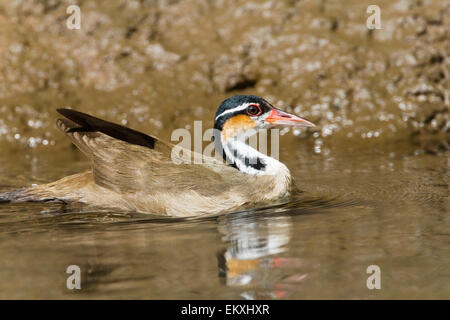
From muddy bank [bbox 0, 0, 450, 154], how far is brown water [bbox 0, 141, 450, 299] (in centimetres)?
262

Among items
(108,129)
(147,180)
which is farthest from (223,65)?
(147,180)

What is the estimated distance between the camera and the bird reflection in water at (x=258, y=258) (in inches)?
181

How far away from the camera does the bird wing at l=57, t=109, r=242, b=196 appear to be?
6765 millimetres

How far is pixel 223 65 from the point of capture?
10688 mm

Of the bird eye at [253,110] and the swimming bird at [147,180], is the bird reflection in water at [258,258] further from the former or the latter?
the bird eye at [253,110]

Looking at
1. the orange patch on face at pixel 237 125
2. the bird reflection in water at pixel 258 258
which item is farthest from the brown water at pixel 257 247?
the orange patch on face at pixel 237 125

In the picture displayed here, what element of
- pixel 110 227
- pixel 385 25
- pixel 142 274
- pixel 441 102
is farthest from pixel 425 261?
pixel 385 25

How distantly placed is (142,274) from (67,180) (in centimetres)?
257

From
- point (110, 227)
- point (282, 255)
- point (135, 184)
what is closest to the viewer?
point (282, 255)

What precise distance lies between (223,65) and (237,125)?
3.31 m

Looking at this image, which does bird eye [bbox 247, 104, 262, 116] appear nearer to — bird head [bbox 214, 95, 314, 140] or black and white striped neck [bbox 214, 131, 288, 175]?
bird head [bbox 214, 95, 314, 140]

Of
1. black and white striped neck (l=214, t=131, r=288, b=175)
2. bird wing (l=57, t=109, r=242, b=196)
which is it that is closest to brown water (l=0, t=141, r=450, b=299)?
bird wing (l=57, t=109, r=242, b=196)

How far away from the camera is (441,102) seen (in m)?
10.2
